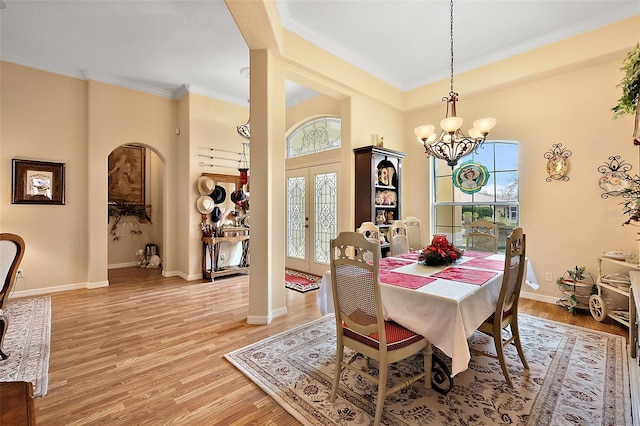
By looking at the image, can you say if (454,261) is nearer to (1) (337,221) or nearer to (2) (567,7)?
(1) (337,221)

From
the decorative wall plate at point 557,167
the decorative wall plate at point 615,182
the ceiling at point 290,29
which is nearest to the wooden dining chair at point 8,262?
the ceiling at point 290,29

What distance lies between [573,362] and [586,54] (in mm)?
3486

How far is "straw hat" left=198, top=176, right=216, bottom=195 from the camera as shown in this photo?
5281 millimetres

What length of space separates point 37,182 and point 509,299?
20.2 ft

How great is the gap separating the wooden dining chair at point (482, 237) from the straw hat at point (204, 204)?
4.34 m

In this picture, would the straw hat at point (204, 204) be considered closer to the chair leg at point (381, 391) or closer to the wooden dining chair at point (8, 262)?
the wooden dining chair at point (8, 262)

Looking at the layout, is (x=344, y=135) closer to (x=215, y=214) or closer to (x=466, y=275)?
(x=215, y=214)

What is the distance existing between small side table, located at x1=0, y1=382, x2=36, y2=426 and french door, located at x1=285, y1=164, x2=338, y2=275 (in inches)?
167

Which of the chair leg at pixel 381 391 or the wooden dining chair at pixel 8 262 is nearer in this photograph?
the chair leg at pixel 381 391

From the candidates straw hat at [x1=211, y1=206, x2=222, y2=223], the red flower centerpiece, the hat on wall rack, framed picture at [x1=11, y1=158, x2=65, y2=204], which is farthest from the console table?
the red flower centerpiece

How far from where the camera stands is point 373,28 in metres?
3.56

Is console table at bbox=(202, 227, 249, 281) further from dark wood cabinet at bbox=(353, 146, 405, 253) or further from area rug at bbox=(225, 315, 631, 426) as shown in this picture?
area rug at bbox=(225, 315, 631, 426)

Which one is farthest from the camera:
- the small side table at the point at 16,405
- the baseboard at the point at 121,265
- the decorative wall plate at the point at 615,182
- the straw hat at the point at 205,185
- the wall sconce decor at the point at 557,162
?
the baseboard at the point at 121,265

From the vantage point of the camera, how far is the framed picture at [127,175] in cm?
643
